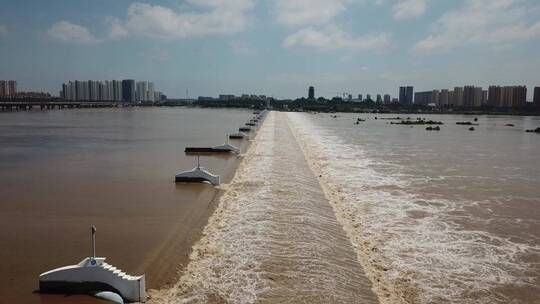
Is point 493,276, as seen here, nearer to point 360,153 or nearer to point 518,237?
point 518,237

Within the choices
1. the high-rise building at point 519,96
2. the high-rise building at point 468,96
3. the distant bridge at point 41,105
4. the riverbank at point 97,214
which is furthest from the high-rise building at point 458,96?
the riverbank at point 97,214

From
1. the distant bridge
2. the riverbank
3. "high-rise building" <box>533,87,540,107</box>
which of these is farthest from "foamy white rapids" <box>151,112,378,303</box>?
"high-rise building" <box>533,87,540,107</box>

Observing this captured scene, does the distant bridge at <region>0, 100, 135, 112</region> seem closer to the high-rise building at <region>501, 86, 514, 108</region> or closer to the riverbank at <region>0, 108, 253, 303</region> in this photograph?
the riverbank at <region>0, 108, 253, 303</region>

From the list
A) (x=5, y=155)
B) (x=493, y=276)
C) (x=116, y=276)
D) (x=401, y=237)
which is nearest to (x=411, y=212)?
(x=401, y=237)

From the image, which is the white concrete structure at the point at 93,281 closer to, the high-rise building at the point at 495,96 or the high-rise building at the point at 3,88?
Answer: the high-rise building at the point at 495,96

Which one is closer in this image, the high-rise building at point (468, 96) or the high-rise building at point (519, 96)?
the high-rise building at point (519, 96)

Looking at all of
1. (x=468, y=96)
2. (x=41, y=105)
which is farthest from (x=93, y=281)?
(x=468, y=96)
